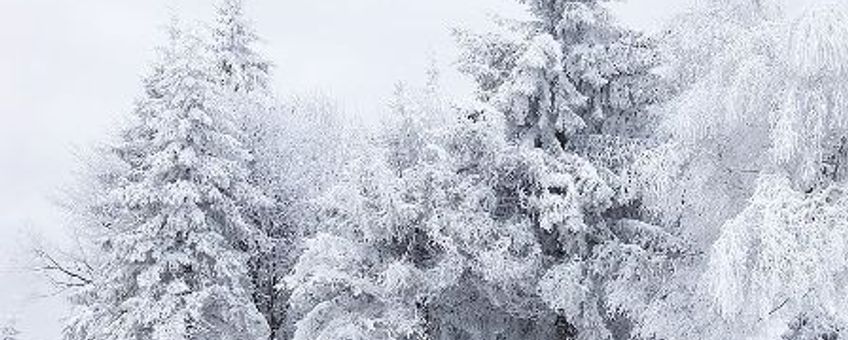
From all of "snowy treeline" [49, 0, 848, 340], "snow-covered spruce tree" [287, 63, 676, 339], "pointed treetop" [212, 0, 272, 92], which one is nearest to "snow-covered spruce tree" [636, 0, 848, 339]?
"snowy treeline" [49, 0, 848, 340]

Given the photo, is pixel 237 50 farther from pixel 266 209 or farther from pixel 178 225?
pixel 178 225

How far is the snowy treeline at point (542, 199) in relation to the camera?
15.0m

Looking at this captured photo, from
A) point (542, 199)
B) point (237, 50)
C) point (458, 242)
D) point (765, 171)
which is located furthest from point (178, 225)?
point (765, 171)

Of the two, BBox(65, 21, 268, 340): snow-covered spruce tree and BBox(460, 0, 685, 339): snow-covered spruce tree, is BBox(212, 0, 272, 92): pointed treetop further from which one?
BBox(460, 0, 685, 339): snow-covered spruce tree

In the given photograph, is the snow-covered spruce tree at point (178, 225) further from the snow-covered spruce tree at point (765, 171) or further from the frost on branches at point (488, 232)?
the snow-covered spruce tree at point (765, 171)

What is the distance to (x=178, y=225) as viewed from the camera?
2186 cm

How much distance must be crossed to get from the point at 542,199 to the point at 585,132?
96.9 inches

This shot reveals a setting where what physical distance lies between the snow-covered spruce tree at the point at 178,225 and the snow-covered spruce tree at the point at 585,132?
6.15 meters

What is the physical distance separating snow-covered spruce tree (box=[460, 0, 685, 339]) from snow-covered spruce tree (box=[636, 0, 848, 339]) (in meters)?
2.24

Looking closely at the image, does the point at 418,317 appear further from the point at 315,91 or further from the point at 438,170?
the point at 315,91

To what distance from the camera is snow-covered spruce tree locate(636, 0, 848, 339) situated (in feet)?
47.5

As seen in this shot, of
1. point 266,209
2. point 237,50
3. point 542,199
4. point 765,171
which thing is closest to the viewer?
point 765,171

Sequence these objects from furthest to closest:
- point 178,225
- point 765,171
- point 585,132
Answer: point 178,225, point 585,132, point 765,171

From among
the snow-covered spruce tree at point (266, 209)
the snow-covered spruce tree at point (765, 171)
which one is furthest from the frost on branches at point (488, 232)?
the snow-covered spruce tree at point (266, 209)
